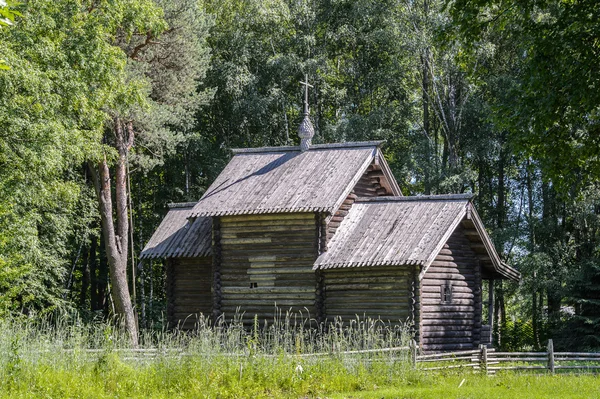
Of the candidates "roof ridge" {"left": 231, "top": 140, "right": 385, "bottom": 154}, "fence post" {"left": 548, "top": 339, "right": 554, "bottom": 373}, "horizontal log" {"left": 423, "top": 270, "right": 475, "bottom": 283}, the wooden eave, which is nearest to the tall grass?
"fence post" {"left": 548, "top": 339, "right": 554, "bottom": 373}

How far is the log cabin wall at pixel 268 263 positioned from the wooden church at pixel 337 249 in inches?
1.3

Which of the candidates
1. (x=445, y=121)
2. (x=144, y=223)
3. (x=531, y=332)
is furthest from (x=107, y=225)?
(x=531, y=332)

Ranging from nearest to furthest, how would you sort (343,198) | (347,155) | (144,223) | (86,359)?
(86,359) < (343,198) < (347,155) < (144,223)

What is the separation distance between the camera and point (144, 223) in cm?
4275

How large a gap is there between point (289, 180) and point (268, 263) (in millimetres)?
2792

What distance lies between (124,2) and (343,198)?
9.32 meters

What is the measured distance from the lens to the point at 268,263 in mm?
26094

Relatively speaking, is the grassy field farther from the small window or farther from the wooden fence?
the small window

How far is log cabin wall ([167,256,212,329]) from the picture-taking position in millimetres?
28438

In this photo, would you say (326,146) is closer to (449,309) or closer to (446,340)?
(449,309)

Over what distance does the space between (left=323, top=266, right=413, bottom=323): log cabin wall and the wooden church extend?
0.03 metres

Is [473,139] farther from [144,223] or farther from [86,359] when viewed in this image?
[86,359]

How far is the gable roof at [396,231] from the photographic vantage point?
23.6 metres

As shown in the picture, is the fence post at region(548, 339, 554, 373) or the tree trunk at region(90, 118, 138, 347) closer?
the fence post at region(548, 339, 554, 373)
